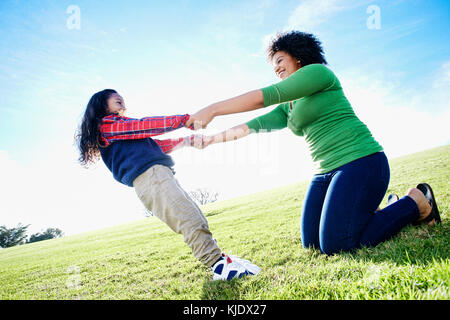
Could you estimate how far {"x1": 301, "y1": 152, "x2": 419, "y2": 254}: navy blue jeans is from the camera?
2584mm

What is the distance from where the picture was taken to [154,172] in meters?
2.94

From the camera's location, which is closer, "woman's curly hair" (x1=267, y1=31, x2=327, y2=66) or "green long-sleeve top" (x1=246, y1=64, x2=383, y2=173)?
"green long-sleeve top" (x1=246, y1=64, x2=383, y2=173)

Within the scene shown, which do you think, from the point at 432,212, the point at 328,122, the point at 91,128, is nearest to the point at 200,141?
the point at 91,128

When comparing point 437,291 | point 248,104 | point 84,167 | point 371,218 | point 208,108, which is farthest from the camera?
point 84,167

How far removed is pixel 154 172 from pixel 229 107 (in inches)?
50.6

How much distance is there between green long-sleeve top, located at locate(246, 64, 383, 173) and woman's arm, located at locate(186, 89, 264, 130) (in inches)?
18.9

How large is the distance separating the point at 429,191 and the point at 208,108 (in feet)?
9.18

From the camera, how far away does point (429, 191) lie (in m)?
2.80

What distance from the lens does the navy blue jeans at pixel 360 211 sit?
2.58 metres

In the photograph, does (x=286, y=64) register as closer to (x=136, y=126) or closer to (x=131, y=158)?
(x=136, y=126)

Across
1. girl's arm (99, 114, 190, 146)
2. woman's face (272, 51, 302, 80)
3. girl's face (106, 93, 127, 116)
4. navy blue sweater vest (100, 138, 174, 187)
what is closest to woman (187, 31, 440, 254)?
girl's arm (99, 114, 190, 146)

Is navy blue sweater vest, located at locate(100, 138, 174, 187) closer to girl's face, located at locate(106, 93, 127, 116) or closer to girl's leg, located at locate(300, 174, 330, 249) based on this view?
girl's face, located at locate(106, 93, 127, 116)
